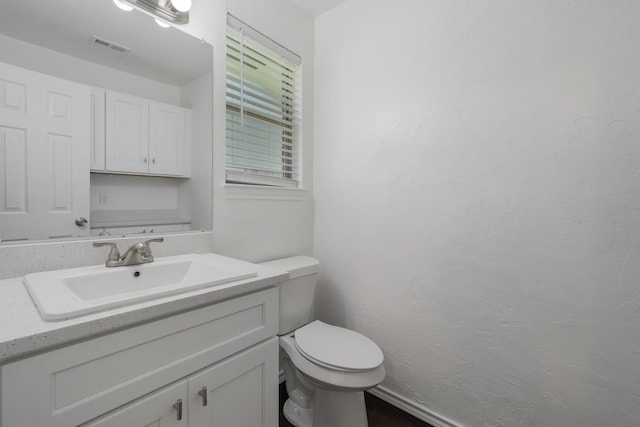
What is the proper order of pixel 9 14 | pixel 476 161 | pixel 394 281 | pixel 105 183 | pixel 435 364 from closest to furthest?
1. pixel 9 14
2. pixel 105 183
3. pixel 476 161
4. pixel 435 364
5. pixel 394 281

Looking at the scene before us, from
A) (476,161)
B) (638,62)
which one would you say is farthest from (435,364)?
(638,62)

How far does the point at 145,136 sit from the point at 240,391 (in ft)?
3.36

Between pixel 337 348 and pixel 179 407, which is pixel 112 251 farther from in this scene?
pixel 337 348

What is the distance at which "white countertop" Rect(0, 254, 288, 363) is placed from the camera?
0.54 m

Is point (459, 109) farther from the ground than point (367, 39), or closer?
closer

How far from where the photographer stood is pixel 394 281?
156 centimetres

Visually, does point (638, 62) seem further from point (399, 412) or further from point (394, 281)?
point (399, 412)

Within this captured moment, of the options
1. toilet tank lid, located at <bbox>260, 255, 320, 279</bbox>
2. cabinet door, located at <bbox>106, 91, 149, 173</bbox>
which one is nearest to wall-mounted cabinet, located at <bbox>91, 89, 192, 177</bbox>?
cabinet door, located at <bbox>106, 91, 149, 173</bbox>

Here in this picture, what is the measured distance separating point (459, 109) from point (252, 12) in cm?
120

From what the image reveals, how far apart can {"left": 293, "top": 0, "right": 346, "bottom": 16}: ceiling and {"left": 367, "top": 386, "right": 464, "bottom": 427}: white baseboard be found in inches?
90.0

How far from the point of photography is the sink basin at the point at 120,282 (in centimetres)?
67

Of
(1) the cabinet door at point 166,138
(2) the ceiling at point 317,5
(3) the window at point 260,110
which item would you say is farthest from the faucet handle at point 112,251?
(2) the ceiling at point 317,5

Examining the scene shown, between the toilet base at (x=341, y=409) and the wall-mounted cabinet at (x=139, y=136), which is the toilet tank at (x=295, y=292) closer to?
the toilet base at (x=341, y=409)

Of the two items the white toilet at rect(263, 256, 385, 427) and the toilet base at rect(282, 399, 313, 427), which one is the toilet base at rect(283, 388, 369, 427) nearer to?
the white toilet at rect(263, 256, 385, 427)
